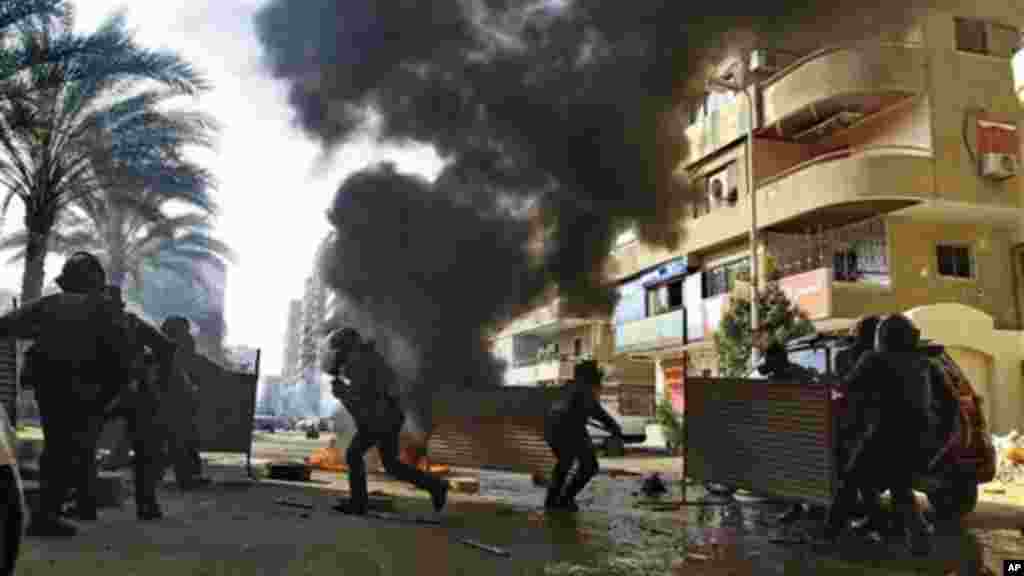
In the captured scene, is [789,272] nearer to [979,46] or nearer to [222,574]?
[979,46]

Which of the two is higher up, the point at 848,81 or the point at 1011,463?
the point at 848,81

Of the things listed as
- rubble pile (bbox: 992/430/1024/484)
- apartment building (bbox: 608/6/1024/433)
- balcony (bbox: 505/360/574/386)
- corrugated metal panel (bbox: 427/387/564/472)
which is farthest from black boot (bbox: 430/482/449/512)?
balcony (bbox: 505/360/574/386)

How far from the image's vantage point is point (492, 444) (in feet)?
29.5

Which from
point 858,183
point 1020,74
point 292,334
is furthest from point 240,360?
point 292,334

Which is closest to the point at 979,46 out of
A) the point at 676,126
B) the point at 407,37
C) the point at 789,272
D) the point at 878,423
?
the point at 789,272

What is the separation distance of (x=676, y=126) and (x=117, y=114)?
31.8 ft

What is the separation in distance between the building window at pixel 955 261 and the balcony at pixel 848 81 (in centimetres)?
368

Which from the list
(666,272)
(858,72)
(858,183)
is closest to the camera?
(858,183)

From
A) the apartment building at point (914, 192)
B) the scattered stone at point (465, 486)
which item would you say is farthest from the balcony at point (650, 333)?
the scattered stone at point (465, 486)

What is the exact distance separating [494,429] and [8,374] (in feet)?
14.5

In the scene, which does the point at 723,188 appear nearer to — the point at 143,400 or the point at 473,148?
the point at 473,148

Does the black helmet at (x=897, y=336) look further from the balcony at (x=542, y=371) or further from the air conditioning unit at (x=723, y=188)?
the balcony at (x=542, y=371)

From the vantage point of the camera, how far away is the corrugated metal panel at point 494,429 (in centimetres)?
852

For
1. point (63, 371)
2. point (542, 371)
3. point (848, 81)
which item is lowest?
point (63, 371)
